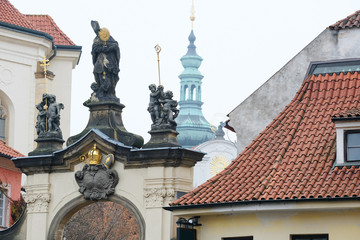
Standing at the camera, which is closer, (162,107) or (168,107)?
(168,107)

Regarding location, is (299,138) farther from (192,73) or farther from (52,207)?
(192,73)

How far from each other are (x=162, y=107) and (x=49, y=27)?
1032 inches

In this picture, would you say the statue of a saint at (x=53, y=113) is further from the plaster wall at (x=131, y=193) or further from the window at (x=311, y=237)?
the window at (x=311, y=237)

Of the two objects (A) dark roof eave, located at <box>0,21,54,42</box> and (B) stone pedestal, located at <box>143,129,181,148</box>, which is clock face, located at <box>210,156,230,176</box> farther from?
(B) stone pedestal, located at <box>143,129,181,148</box>

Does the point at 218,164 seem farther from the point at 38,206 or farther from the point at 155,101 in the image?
the point at 155,101

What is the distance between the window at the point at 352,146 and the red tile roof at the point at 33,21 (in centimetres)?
2705

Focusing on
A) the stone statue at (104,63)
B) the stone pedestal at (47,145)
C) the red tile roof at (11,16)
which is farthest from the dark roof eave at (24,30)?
the stone statue at (104,63)

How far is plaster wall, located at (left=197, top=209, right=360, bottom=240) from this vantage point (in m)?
29.8

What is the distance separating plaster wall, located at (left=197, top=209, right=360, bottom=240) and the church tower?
102985 millimetres

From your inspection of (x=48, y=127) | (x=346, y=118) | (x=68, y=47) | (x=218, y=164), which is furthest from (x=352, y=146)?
(x=218, y=164)

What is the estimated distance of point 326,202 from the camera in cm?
2922

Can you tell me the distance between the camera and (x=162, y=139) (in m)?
35.0

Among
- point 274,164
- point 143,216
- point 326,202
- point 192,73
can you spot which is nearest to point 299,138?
point 274,164

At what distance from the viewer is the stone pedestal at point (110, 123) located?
35750 millimetres
